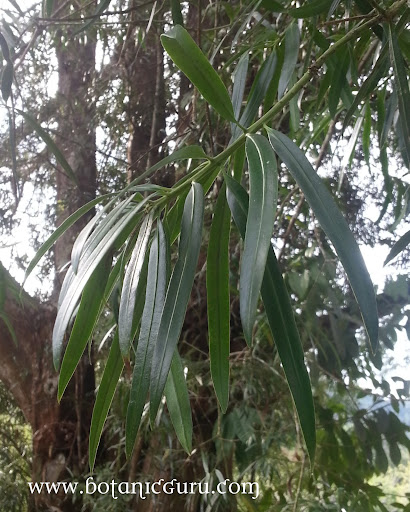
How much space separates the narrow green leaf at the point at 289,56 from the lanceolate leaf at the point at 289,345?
0.81 ft

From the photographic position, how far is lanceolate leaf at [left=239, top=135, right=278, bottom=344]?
0.92 ft

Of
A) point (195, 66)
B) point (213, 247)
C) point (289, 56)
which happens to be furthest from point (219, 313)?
point (289, 56)

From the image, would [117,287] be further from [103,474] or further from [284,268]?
[103,474]

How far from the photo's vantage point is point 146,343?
34cm

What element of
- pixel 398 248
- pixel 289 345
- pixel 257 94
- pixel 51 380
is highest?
pixel 51 380

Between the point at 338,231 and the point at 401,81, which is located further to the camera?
the point at 401,81

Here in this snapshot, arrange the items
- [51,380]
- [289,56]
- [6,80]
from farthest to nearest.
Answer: [51,380]
[6,80]
[289,56]

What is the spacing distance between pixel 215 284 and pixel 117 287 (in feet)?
0.39

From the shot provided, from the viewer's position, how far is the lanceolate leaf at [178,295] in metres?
0.33

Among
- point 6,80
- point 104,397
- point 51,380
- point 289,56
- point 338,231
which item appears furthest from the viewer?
point 51,380

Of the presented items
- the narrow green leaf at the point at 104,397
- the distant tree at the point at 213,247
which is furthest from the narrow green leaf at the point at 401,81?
the narrow green leaf at the point at 104,397

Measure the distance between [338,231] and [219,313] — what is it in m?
0.13

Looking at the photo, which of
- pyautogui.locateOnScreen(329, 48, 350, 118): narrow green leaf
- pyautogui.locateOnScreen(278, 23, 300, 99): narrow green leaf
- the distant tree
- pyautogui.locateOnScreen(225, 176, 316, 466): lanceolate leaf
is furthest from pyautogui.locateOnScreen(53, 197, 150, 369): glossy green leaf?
pyautogui.locateOnScreen(329, 48, 350, 118): narrow green leaf

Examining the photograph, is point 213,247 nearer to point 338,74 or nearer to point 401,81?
point 401,81
